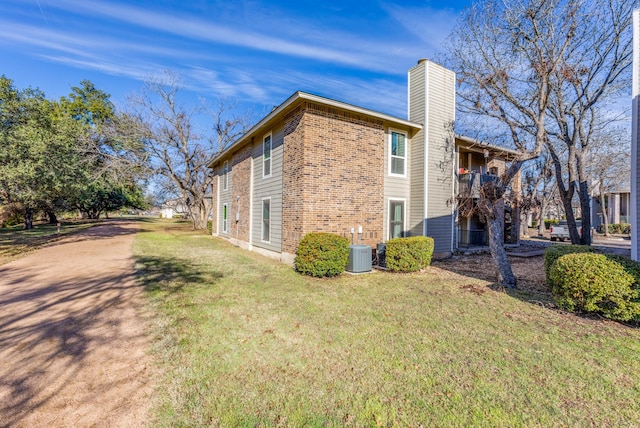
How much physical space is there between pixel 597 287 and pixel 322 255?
5.38 m

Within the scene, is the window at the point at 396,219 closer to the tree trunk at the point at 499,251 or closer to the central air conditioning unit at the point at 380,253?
the central air conditioning unit at the point at 380,253

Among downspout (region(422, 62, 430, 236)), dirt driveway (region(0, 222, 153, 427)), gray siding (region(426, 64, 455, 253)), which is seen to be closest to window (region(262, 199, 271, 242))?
dirt driveway (region(0, 222, 153, 427))

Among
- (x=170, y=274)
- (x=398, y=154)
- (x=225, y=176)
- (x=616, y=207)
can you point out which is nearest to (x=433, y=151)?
(x=398, y=154)

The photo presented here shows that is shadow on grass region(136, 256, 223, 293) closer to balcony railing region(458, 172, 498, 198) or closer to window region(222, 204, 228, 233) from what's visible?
window region(222, 204, 228, 233)

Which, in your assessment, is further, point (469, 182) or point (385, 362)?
point (469, 182)

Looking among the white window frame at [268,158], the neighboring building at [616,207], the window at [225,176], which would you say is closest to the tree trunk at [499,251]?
the white window frame at [268,158]

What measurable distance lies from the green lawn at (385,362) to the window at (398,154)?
6087mm

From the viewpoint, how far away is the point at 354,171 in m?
9.59

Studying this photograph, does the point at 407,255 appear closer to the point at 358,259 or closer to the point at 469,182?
the point at 358,259

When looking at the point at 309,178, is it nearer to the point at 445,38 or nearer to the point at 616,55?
the point at 445,38

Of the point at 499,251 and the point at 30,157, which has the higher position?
the point at 30,157

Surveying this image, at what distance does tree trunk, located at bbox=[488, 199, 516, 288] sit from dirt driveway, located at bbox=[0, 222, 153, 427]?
756 centimetres

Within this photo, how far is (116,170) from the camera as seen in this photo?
2042 cm

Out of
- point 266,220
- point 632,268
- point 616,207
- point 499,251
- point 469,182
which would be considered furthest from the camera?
point 616,207
